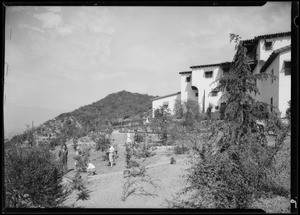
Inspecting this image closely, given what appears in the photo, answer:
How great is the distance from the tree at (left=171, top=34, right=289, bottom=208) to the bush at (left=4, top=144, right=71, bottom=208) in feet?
11.1

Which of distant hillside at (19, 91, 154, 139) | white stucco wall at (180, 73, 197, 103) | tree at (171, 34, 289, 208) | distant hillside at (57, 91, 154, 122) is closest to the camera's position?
tree at (171, 34, 289, 208)

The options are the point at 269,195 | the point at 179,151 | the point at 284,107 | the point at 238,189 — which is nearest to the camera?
the point at 238,189

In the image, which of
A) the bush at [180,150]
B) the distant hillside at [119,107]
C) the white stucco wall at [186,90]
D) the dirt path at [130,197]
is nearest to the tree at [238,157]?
the dirt path at [130,197]

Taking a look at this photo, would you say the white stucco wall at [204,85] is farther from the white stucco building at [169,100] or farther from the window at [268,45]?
the window at [268,45]

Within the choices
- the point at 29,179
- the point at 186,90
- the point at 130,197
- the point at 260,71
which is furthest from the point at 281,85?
the point at 29,179

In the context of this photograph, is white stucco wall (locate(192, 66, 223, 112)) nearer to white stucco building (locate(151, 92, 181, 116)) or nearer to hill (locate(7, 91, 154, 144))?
white stucco building (locate(151, 92, 181, 116))

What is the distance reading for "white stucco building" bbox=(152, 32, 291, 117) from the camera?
13.2 metres

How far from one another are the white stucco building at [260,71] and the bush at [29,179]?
519 centimetres

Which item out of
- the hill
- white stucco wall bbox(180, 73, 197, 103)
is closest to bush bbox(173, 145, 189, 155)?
the hill

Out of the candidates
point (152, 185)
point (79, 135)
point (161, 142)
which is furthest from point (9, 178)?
point (79, 135)

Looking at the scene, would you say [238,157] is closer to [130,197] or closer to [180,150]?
[130,197]

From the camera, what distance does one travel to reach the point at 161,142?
543 inches
